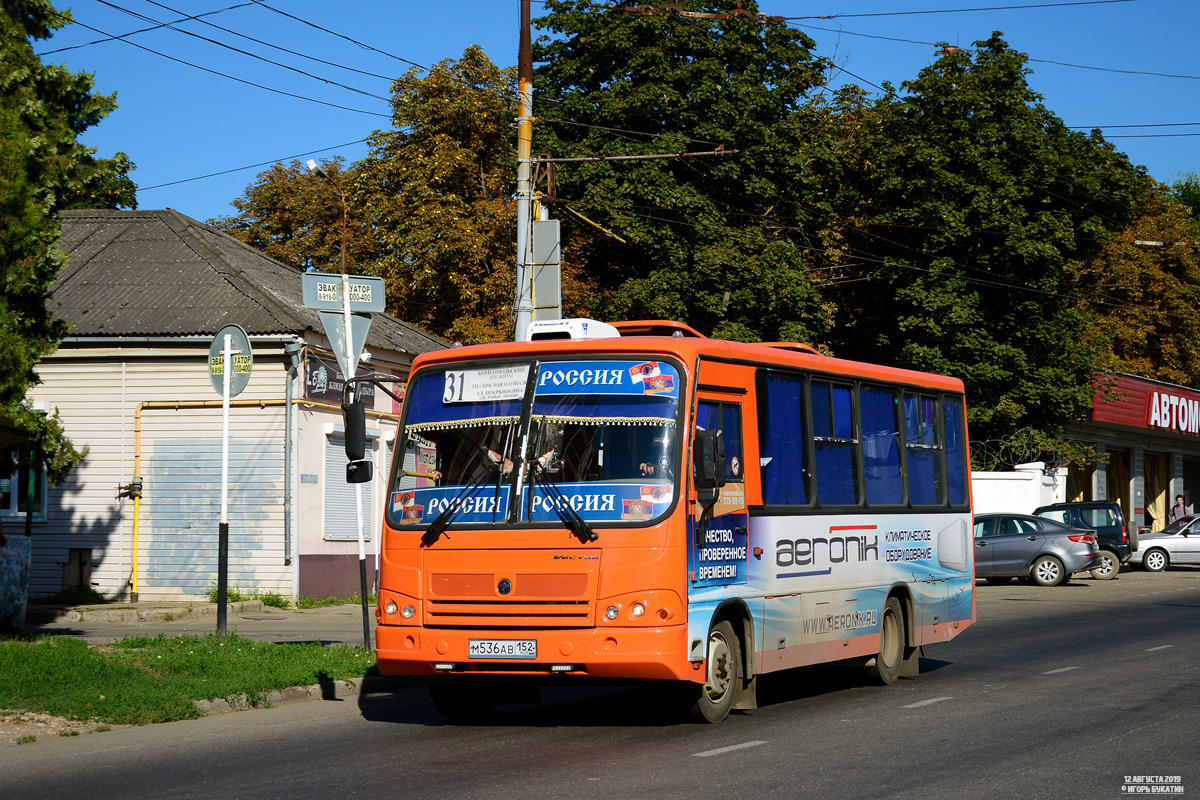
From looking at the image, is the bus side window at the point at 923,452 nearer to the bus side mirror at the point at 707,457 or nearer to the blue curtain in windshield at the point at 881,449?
the blue curtain in windshield at the point at 881,449

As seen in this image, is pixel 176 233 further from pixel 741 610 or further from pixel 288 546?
pixel 741 610

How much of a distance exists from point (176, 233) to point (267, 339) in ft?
16.0

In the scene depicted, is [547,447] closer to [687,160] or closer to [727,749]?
[727,749]

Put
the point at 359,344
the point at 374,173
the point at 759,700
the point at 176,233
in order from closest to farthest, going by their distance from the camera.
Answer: the point at 759,700, the point at 359,344, the point at 176,233, the point at 374,173

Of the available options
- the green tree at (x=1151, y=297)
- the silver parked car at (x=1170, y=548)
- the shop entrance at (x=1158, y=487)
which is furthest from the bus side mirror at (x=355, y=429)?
the shop entrance at (x=1158, y=487)

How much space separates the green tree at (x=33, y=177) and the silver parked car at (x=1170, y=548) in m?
30.7

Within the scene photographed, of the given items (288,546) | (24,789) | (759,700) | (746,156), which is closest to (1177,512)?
(746,156)

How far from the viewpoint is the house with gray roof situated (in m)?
22.8

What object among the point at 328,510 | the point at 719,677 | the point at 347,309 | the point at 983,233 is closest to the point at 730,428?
the point at 719,677

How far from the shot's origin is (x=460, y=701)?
1123cm

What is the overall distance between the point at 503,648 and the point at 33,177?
830 cm

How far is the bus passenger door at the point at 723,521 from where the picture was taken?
1023cm

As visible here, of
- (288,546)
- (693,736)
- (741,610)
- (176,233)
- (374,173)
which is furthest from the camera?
(374,173)

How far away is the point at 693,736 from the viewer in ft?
32.8
